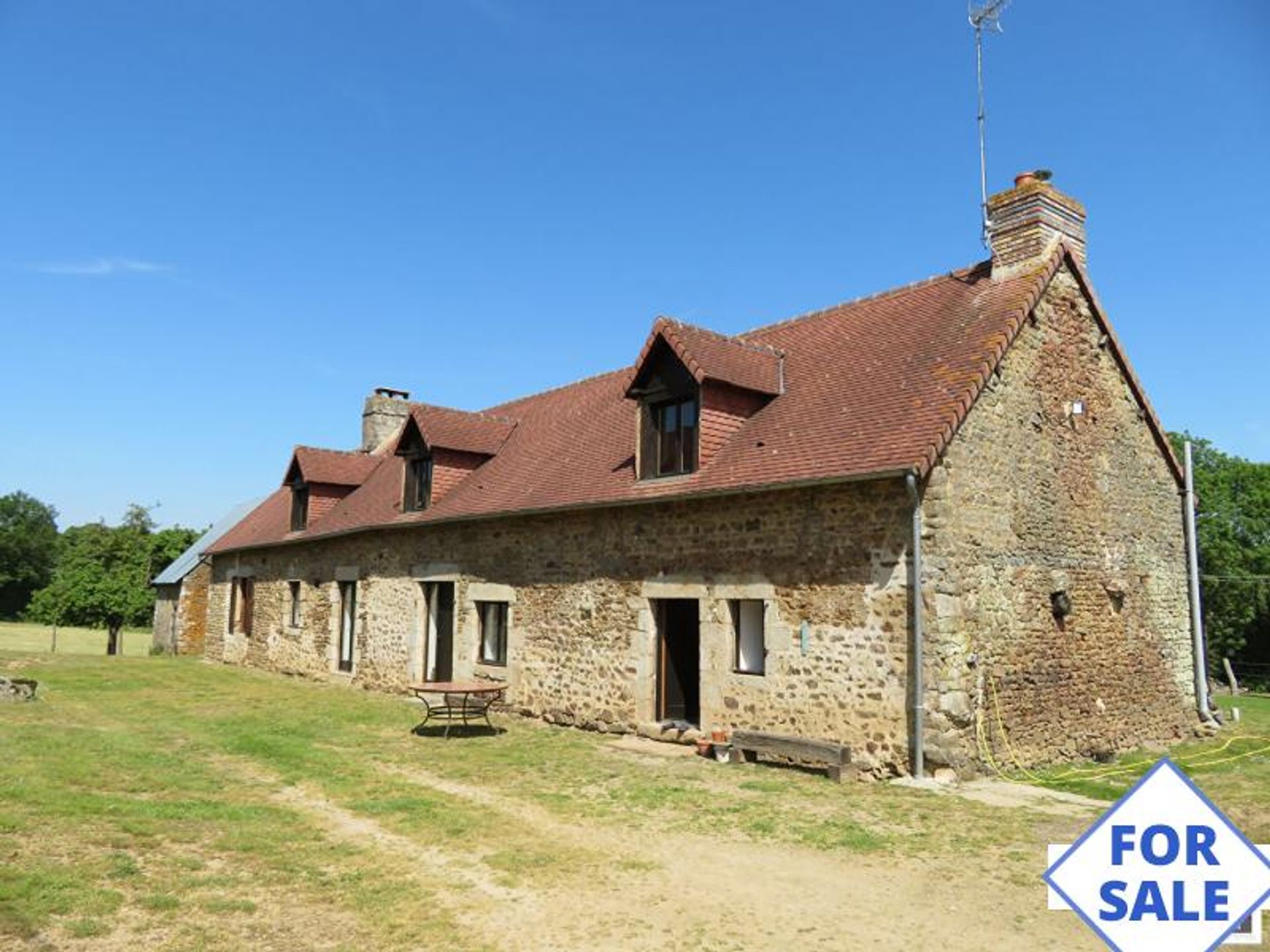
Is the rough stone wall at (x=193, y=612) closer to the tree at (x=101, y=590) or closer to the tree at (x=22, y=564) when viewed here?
Result: the tree at (x=101, y=590)

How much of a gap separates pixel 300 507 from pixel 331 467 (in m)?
1.48

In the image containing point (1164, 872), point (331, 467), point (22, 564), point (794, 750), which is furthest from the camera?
point (22, 564)

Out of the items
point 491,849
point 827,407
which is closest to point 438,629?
point 827,407

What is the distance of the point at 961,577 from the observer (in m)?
10.2

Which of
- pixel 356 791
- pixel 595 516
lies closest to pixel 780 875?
pixel 356 791

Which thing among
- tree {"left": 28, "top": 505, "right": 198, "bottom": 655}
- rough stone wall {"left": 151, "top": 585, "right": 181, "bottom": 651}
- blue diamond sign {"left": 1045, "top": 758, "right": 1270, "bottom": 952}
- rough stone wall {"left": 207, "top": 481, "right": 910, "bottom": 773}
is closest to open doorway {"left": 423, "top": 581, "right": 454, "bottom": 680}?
rough stone wall {"left": 207, "top": 481, "right": 910, "bottom": 773}

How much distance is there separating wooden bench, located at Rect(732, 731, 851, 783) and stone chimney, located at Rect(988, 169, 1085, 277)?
7103 millimetres

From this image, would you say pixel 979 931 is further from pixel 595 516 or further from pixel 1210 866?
pixel 595 516

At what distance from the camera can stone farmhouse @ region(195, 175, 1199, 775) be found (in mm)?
10266

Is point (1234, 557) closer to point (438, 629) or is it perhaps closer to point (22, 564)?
point (438, 629)

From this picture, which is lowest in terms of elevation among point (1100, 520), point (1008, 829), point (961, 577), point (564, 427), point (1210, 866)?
point (1008, 829)

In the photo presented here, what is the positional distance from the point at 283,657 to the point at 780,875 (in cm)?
1961

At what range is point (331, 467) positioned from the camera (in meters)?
23.9

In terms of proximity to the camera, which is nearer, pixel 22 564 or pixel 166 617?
pixel 166 617
